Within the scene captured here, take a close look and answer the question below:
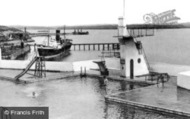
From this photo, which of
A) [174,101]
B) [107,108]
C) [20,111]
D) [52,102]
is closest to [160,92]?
[174,101]

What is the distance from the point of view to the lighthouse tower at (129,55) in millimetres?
29422

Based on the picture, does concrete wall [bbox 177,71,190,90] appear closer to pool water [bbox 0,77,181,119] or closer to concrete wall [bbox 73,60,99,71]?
pool water [bbox 0,77,181,119]

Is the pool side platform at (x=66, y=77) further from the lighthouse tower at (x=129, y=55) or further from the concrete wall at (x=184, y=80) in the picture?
the concrete wall at (x=184, y=80)

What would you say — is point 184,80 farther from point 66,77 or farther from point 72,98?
point 66,77

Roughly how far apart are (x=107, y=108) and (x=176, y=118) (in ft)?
14.4

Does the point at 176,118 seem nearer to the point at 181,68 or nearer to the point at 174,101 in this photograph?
the point at 174,101

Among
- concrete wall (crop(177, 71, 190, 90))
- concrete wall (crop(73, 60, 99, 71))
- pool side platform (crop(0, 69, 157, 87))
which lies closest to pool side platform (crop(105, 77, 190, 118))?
concrete wall (crop(177, 71, 190, 90))

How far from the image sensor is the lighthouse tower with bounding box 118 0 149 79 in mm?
29422

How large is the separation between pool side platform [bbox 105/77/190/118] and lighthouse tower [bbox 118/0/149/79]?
5536mm

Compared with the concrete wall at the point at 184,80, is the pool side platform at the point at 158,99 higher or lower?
lower

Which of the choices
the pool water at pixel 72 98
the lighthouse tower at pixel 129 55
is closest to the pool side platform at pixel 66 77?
the lighthouse tower at pixel 129 55

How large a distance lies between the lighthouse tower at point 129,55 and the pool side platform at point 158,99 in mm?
5536

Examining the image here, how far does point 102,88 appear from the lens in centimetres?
2628

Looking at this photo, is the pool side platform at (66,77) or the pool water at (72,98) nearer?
the pool water at (72,98)
